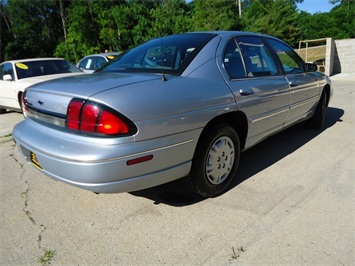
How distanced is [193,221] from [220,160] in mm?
654

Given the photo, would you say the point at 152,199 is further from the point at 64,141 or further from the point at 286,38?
the point at 286,38

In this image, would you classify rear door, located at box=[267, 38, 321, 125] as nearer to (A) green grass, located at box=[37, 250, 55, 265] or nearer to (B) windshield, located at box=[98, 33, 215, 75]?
(B) windshield, located at box=[98, 33, 215, 75]

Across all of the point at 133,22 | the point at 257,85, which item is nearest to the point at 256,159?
the point at 257,85

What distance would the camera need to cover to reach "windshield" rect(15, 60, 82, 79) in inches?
268

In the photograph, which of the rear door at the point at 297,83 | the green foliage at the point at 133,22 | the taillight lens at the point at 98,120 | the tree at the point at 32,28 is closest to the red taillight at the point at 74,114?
the taillight lens at the point at 98,120

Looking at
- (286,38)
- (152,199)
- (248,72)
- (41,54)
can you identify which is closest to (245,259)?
(152,199)

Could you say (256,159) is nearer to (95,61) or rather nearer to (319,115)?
(319,115)

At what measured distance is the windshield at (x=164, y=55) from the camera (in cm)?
272

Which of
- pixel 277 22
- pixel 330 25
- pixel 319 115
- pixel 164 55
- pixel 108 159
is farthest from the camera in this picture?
pixel 330 25

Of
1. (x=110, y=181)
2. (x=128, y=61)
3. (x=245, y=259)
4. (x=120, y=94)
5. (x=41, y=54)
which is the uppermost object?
(x=41, y=54)

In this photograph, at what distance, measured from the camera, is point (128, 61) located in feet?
10.3

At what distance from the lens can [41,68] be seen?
703cm

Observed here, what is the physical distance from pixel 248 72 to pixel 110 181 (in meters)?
1.87

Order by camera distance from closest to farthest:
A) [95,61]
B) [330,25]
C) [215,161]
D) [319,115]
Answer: [215,161]
[319,115]
[95,61]
[330,25]
